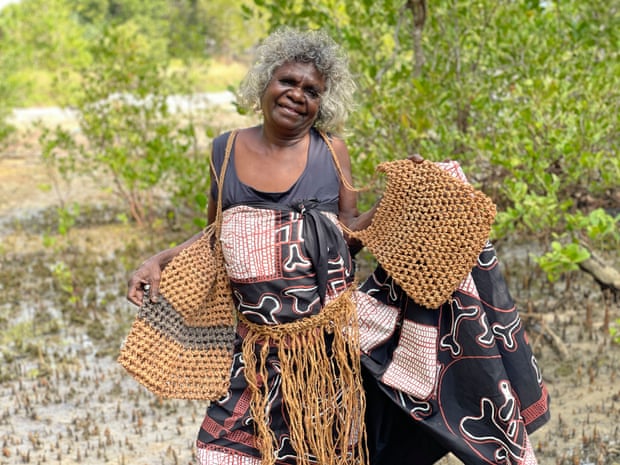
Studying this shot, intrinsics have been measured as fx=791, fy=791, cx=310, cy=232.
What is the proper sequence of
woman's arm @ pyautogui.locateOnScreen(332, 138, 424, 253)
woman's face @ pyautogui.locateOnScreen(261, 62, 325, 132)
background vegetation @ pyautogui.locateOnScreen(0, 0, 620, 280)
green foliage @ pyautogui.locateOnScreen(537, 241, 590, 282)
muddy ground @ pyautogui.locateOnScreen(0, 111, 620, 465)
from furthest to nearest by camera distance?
background vegetation @ pyautogui.locateOnScreen(0, 0, 620, 280), muddy ground @ pyautogui.locateOnScreen(0, 111, 620, 465), green foliage @ pyautogui.locateOnScreen(537, 241, 590, 282), woman's arm @ pyautogui.locateOnScreen(332, 138, 424, 253), woman's face @ pyautogui.locateOnScreen(261, 62, 325, 132)

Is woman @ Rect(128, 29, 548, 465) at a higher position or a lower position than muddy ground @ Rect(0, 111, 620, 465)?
higher

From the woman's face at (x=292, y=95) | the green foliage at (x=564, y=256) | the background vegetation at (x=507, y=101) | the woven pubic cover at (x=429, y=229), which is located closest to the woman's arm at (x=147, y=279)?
the woman's face at (x=292, y=95)

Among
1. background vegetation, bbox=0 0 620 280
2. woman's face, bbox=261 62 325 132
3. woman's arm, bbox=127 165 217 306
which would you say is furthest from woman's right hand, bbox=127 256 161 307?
background vegetation, bbox=0 0 620 280

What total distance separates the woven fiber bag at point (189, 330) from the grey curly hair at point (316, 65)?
201 mm

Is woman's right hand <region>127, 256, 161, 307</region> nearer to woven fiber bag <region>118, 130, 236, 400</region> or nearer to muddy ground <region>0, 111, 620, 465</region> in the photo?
woven fiber bag <region>118, 130, 236, 400</region>

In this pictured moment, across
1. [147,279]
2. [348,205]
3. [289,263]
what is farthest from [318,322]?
[147,279]

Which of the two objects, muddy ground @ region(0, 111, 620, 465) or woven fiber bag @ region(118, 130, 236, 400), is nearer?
woven fiber bag @ region(118, 130, 236, 400)

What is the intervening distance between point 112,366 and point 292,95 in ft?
9.67

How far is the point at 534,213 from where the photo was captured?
3492 millimetres

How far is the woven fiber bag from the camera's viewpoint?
2.37 metres

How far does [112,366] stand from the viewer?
15.5 feet

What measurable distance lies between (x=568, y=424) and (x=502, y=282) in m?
1.49

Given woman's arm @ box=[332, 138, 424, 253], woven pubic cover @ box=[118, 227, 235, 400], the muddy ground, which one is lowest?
the muddy ground

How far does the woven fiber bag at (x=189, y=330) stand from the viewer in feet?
7.78
